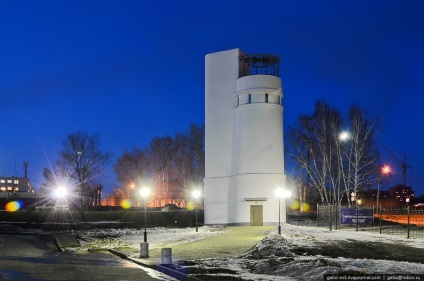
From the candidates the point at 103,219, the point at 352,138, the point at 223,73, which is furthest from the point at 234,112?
the point at 103,219

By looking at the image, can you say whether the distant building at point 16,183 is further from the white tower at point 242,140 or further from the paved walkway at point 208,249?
the paved walkway at point 208,249

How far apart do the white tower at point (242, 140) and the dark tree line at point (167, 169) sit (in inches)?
1292

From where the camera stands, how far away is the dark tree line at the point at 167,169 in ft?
302

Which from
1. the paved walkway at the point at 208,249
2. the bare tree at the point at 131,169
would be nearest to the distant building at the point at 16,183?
the bare tree at the point at 131,169

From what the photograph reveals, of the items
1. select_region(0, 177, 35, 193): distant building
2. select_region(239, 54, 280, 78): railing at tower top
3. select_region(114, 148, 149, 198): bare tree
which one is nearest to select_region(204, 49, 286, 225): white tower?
select_region(239, 54, 280, 78): railing at tower top

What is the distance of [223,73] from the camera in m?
56.8

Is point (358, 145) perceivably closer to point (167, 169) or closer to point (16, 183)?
point (167, 169)

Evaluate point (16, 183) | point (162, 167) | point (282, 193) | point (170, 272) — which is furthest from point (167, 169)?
point (16, 183)

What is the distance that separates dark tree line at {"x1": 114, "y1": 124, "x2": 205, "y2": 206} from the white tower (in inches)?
1292

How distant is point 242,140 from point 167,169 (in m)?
47.5

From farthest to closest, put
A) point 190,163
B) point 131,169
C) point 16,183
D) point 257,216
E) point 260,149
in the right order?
1. point 16,183
2. point 131,169
3. point 190,163
4. point 260,149
5. point 257,216

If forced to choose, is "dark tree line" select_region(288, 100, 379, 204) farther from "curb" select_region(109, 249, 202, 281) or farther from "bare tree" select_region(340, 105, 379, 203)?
"curb" select_region(109, 249, 202, 281)

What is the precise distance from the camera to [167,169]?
327 feet

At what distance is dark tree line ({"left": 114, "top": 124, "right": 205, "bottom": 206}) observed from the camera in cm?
9212
